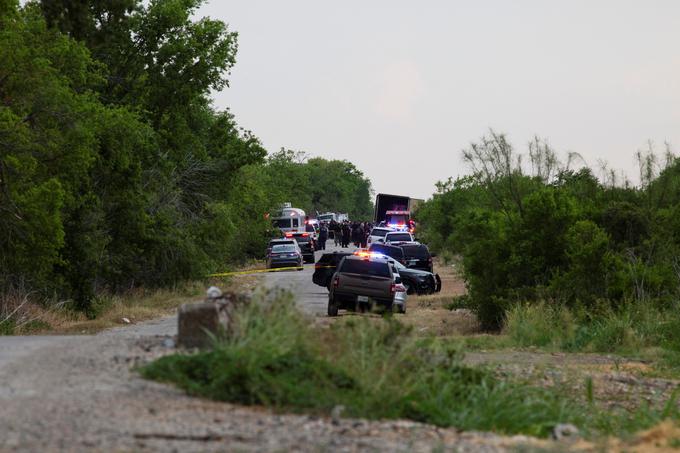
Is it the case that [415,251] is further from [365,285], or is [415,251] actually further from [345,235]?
[345,235]

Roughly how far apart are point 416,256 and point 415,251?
0.75 feet

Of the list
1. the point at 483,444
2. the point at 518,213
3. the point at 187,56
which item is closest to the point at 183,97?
the point at 187,56

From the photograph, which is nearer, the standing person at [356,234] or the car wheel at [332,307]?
the car wheel at [332,307]

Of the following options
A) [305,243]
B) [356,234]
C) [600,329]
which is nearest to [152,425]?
[600,329]

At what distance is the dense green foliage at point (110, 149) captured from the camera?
92.0ft

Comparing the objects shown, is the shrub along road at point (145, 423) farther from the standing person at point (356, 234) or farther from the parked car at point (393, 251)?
the standing person at point (356, 234)

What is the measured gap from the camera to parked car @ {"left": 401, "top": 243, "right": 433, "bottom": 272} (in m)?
43.5

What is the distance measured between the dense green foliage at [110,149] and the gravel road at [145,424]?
15818 millimetres

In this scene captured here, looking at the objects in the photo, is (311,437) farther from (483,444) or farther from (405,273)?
(405,273)

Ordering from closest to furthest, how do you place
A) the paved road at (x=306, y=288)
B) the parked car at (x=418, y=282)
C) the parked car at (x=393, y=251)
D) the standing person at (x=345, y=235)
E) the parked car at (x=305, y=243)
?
1. the paved road at (x=306, y=288)
2. the parked car at (x=418, y=282)
3. the parked car at (x=393, y=251)
4. the parked car at (x=305, y=243)
5. the standing person at (x=345, y=235)

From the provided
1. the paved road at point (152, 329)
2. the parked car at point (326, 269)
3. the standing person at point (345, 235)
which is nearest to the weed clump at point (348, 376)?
the paved road at point (152, 329)

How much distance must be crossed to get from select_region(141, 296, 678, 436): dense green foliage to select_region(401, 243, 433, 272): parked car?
95.6ft

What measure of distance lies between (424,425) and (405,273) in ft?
90.4

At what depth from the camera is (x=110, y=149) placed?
33.2 metres
